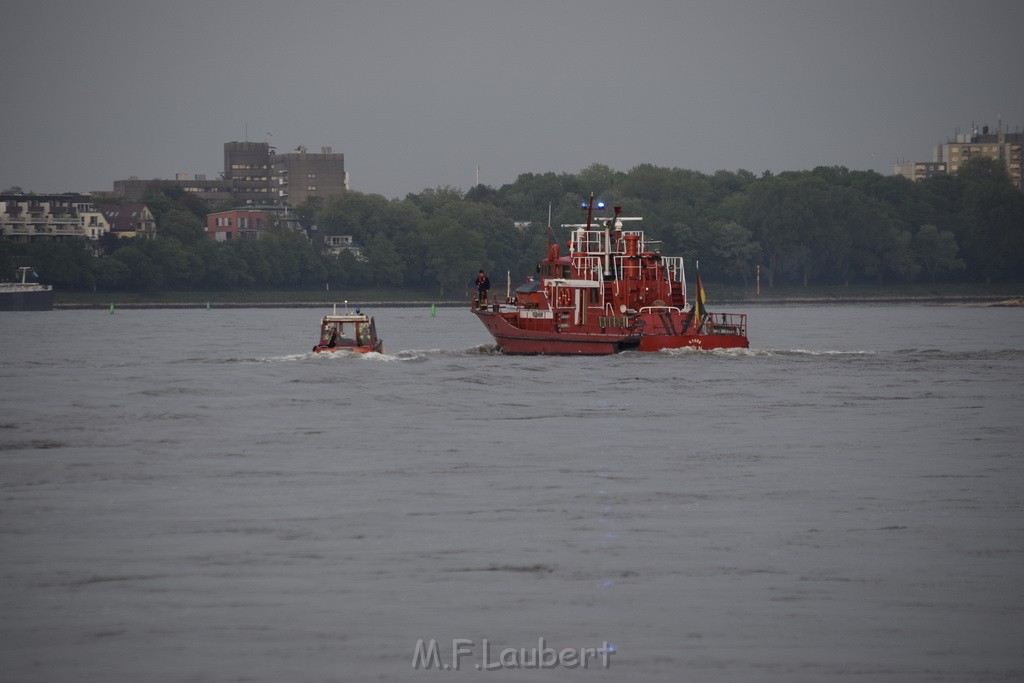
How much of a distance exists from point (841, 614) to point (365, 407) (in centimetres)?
3369

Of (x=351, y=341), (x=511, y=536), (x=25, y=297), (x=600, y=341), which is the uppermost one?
(x=25, y=297)

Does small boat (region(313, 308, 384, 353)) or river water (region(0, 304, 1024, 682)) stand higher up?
small boat (region(313, 308, 384, 353))

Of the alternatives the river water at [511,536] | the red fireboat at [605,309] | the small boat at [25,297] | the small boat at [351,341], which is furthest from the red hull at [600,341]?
the small boat at [25,297]

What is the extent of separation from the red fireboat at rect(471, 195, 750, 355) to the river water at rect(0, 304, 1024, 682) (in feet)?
82.2

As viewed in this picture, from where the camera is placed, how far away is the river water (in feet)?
63.4

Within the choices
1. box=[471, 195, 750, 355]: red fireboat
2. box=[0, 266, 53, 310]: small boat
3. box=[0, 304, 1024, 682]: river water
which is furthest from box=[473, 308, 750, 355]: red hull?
box=[0, 266, 53, 310]: small boat

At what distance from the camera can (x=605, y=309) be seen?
8744cm

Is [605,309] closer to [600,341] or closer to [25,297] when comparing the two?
[600,341]

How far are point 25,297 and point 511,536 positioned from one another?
175308 mm

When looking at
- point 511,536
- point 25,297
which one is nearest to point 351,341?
point 511,536

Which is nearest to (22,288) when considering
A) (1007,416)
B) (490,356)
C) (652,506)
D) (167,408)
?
(490,356)

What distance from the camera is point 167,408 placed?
53.1 meters

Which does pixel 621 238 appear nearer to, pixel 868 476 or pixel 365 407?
pixel 365 407

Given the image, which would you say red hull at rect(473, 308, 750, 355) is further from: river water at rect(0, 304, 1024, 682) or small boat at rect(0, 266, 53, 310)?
small boat at rect(0, 266, 53, 310)
